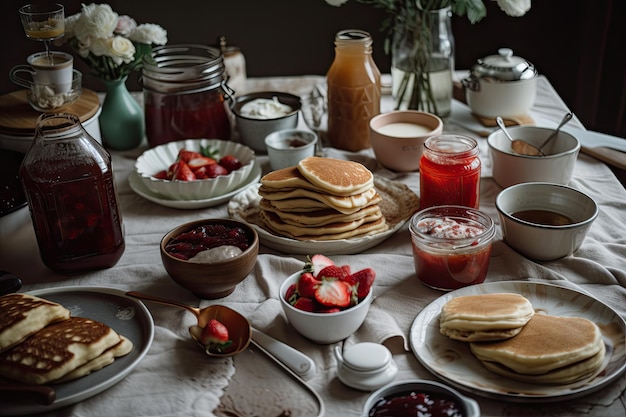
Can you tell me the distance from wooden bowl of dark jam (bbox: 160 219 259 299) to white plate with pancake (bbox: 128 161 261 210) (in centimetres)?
28

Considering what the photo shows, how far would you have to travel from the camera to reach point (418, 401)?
106 centimetres

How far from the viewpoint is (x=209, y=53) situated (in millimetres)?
2186

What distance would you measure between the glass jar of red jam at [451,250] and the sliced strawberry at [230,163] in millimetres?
614

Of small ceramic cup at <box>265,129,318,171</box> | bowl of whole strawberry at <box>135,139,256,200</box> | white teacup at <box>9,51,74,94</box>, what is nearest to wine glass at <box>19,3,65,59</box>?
white teacup at <box>9,51,74,94</box>

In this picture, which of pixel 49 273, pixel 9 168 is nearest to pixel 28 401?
pixel 49 273

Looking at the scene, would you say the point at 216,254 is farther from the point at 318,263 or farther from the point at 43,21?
the point at 43,21

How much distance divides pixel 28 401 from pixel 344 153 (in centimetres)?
116

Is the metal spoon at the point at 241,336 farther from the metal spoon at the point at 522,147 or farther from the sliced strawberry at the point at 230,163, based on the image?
the metal spoon at the point at 522,147

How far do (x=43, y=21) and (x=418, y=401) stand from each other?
1.34 metres

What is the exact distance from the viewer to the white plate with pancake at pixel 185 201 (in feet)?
5.75

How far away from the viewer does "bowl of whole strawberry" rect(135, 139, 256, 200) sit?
1.76 m

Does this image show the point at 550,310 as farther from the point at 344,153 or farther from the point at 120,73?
the point at 120,73

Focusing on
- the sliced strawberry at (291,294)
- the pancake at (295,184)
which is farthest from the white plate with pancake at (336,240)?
the sliced strawberry at (291,294)

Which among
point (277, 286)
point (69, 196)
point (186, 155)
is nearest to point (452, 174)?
point (277, 286)
